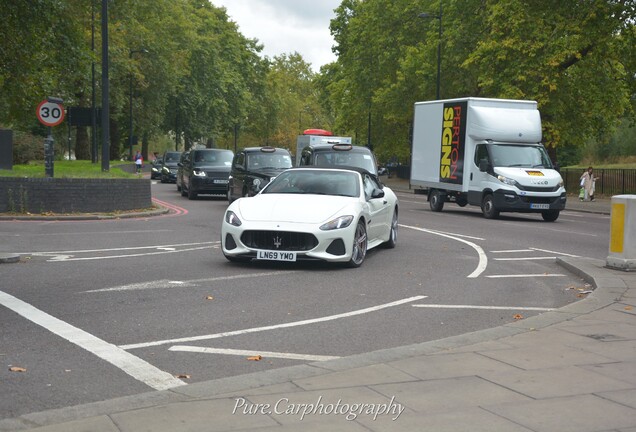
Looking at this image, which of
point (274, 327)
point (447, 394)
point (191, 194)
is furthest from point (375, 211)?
point (191, 194)

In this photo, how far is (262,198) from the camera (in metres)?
13.1

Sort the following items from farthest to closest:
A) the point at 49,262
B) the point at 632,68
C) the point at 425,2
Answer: the point at 425,2, the point at 632,68, the point at 49,262

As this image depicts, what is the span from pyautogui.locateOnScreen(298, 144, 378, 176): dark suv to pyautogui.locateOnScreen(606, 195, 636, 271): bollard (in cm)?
959

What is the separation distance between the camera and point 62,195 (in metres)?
23.0

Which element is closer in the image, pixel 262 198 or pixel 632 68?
pixel 262 198

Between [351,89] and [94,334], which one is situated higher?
[351,89]

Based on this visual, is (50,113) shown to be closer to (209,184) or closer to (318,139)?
(209,184)

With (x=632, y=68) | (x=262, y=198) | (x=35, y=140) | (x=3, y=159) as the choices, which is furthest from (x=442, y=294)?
(x=35, y=140)

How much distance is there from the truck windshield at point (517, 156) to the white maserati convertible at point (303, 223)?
1310cm

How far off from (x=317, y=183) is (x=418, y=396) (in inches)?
336

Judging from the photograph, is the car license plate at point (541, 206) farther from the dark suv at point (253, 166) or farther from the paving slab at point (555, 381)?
the paving slab at point (555, 381)

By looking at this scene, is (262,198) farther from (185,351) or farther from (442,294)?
(185,351)

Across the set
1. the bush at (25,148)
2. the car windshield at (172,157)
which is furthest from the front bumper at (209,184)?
the bush at (25,148)

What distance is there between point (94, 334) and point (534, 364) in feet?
11.6
